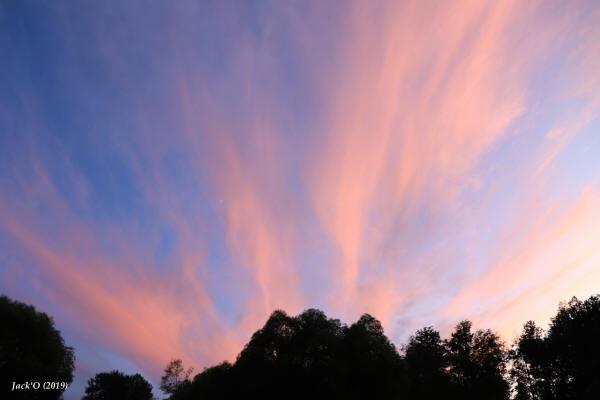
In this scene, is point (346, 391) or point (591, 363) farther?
point (591, 363)

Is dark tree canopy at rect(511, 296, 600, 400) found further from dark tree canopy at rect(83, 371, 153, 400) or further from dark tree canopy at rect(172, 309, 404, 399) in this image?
dark tree canopy at rect(83, 371, 153, 400)

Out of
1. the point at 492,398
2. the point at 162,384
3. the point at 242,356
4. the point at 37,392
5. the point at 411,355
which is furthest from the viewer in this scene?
the point at 162,384

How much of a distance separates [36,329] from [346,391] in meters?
45.1

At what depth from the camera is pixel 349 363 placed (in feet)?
186

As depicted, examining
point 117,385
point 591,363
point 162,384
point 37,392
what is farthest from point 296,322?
point 117,385

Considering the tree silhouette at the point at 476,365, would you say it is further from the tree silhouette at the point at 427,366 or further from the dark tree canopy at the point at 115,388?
the dark tree canopy at the point at 115,388

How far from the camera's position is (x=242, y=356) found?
6131cm

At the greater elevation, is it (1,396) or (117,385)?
(117,385)

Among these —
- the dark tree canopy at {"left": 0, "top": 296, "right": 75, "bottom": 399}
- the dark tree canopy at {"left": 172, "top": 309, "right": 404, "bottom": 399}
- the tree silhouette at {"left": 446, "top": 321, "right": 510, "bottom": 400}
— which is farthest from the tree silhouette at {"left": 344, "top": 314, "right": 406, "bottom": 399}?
the dark tree canopy at {"left": 0, "top": 296, "right": 75, "bottom": 399}

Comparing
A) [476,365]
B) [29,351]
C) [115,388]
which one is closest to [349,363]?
[476,365]

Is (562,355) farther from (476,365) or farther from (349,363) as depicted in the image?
(349,363)

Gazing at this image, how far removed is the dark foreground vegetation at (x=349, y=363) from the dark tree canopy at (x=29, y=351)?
0.12 m

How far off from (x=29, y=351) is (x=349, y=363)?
Answer: 1755 inches

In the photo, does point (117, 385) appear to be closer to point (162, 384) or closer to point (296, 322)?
point (162, 384)
